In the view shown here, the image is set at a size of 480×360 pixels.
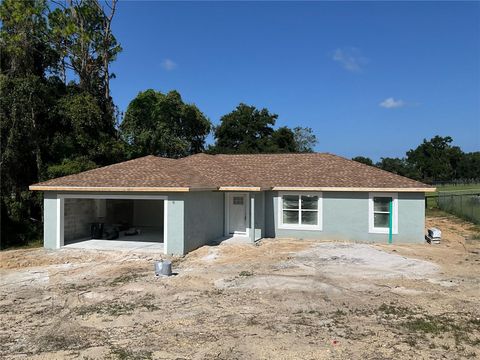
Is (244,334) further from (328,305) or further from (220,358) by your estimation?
(328,305)

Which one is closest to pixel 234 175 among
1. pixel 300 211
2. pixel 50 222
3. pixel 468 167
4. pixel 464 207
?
pixel 300 211

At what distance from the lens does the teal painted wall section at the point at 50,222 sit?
15.3 meters

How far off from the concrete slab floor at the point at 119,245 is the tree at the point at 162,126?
12801mm

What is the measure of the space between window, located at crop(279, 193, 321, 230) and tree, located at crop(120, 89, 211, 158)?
14.2 metres

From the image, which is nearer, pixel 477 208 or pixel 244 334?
pixel 244 334

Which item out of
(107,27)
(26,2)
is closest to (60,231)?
(26,2)

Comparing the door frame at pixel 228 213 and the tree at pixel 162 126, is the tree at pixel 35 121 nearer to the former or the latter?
the tree at pixel 162 126

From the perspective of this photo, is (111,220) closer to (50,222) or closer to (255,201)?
(50,222)

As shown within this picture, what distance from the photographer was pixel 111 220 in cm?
2064

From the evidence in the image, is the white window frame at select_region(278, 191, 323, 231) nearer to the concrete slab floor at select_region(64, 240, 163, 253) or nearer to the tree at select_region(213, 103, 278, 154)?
the concrete slab floor at select_region(64, 240, 163, 253)

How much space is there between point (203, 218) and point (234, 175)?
3.63m

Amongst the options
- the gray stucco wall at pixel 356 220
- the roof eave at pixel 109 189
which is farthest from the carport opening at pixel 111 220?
the gray stucco wall at pixel 356 220

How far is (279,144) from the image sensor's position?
48719 mm

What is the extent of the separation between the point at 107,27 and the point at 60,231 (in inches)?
747
